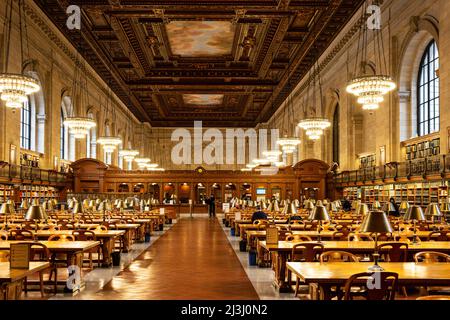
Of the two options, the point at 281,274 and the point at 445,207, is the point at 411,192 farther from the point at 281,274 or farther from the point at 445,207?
the point at 281,274

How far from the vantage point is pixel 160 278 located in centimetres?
1058

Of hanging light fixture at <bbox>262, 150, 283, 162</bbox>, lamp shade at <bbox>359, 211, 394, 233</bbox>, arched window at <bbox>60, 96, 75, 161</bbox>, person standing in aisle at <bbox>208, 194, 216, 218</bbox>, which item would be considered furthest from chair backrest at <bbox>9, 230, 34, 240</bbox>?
hanging light fixture at <bbox>262, 150, 283, 162</bbox>

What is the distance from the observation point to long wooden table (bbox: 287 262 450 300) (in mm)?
6004

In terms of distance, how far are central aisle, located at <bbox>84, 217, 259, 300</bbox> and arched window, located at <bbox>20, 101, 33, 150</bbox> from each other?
11986 mm

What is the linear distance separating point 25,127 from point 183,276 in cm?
1788

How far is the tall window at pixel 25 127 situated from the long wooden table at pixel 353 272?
832 inches

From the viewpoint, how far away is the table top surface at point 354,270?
609 cm

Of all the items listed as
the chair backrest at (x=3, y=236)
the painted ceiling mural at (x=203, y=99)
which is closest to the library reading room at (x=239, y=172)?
the chair backrest at (x=3, y=236)

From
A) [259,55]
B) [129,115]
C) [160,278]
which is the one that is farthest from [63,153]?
[160,278]

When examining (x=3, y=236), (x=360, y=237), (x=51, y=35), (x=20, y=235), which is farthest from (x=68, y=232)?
(x=51, y=35)

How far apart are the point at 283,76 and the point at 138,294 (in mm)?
26594

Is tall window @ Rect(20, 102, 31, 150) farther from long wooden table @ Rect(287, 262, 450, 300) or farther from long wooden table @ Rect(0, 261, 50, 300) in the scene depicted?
long wooden table @ Rect(287, 262, 450, 300)

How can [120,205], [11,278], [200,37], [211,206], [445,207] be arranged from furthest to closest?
[211,206] < [200,37] < [120,205] < [445,207] < [11,278]

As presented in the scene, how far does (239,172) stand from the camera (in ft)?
131
